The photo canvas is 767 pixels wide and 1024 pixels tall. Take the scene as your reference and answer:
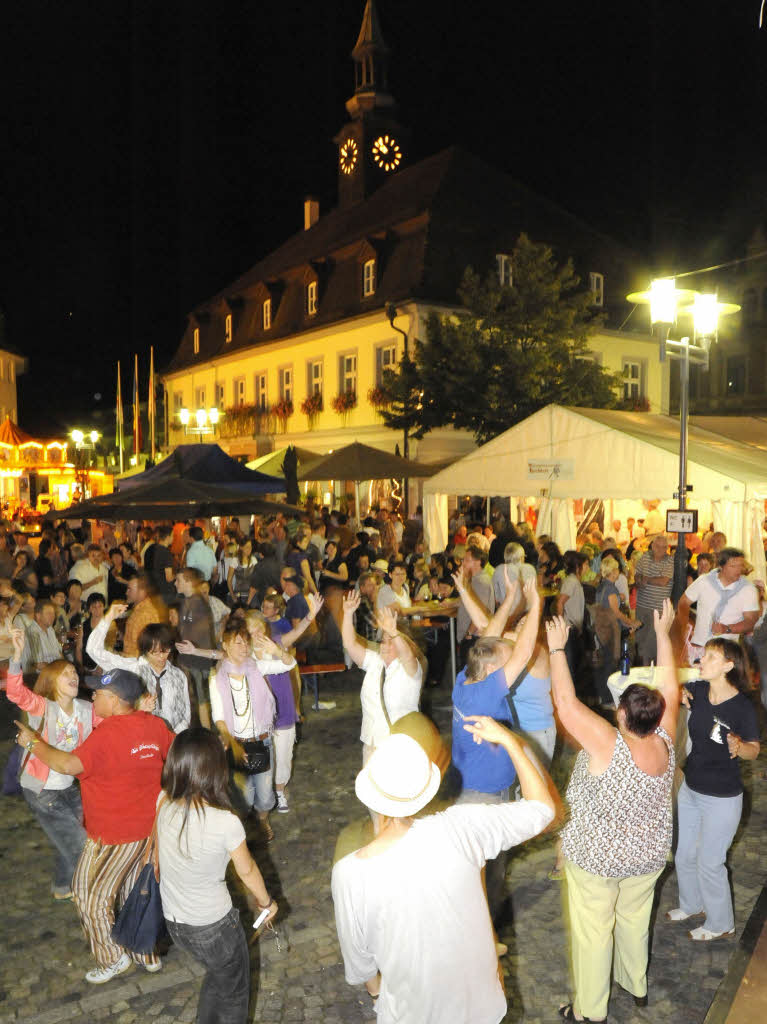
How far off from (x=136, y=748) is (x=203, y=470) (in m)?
9.72

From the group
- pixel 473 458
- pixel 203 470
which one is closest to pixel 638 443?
pixel 473 458

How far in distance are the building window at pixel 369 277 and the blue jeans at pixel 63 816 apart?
24.6 meters

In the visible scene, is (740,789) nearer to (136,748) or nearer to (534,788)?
(534,788)

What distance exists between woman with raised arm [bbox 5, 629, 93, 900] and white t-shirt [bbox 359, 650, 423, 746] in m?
1.74

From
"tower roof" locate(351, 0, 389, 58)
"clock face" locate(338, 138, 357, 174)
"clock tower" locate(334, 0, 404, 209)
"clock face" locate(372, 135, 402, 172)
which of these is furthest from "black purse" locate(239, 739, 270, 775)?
"tower roof" locate(351, 0, 389, 58)

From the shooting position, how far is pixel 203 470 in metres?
13.6

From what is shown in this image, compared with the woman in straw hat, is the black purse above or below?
below

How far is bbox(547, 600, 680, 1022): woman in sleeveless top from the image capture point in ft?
12.1

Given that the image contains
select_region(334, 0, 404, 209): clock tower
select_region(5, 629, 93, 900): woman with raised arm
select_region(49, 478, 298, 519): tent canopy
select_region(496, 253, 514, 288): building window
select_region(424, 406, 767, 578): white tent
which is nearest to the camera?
select_region(5, 629, 93, 900): woman with raised arm

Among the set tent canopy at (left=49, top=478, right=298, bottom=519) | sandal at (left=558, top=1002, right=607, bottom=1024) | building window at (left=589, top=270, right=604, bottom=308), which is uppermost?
building window at (left=589, top=270, right=604, bottom=308)

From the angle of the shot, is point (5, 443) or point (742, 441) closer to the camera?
point (742, 441)

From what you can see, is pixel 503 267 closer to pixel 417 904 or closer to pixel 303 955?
pixel 303 955

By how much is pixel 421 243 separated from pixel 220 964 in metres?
25.1

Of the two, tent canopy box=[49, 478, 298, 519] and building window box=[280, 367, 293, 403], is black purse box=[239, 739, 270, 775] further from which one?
building window box=[280, 367, 293, 403]
